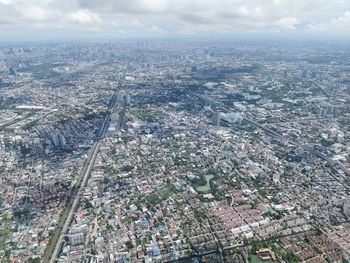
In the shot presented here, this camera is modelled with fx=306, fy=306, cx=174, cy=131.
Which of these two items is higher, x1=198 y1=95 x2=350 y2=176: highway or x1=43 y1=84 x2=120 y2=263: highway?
x1=198 y1=95 x2=350 y2=176: highway

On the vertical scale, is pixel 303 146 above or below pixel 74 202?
above

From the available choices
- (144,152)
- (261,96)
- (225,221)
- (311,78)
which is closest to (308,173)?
(225,221)

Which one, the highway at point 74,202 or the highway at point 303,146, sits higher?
the highway at point 303,146

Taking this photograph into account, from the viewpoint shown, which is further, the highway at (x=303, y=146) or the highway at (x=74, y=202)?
the highway at (x=303, y=146)

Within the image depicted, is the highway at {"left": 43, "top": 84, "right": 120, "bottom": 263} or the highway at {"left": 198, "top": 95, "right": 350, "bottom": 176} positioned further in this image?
the highway at {"left": 198, "top": 95, "right": 350, "bottom": 176}

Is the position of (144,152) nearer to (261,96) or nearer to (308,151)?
(308,151)

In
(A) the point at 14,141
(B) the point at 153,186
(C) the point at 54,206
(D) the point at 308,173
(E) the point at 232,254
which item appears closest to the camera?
(E) the point at 232,254

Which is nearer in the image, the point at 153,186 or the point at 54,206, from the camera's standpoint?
the point at 54,206

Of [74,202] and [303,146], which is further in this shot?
[303,146]

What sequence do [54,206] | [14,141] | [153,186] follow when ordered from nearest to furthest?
[54,206]
[153,186]
[14,141]

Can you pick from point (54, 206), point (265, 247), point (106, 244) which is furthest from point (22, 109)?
point (265, 247)
